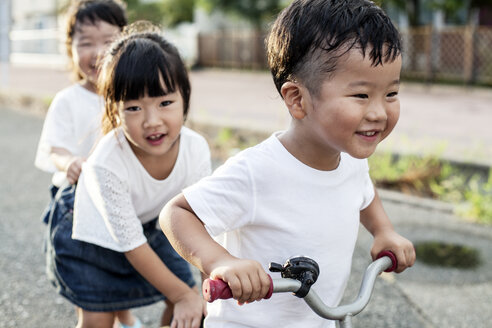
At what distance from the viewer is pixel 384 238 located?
6.19 feet

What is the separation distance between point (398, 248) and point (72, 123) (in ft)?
5.49

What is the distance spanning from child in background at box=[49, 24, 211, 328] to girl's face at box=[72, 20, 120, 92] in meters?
0.64

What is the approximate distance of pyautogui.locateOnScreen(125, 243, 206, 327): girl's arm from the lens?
2.01 m

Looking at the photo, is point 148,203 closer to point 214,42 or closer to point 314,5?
point 314,5

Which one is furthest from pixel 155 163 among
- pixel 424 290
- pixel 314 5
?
pixel 424 290

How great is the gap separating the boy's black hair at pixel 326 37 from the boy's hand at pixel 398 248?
21.3 inches

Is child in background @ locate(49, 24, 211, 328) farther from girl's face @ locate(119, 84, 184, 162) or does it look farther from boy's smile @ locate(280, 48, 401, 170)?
boy's smile @ locate(280, 48, 401, 170)

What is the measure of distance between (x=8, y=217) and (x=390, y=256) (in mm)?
3463

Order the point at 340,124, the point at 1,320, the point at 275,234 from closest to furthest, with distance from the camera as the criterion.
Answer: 1. the point at 340,124
2. the point at 275,234
3. the point at 1,320

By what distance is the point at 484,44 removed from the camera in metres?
13.3

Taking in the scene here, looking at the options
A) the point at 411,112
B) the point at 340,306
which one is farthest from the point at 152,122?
the point at 411,112

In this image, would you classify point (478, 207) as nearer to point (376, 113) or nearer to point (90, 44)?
point (90, 44)

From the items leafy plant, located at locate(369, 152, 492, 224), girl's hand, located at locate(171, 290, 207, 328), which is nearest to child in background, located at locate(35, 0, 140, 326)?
girl's hand, located at locate(171, 290, 207, 328)

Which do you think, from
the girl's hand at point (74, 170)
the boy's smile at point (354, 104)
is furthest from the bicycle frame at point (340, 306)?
the girl's hand at point (74, 170)
